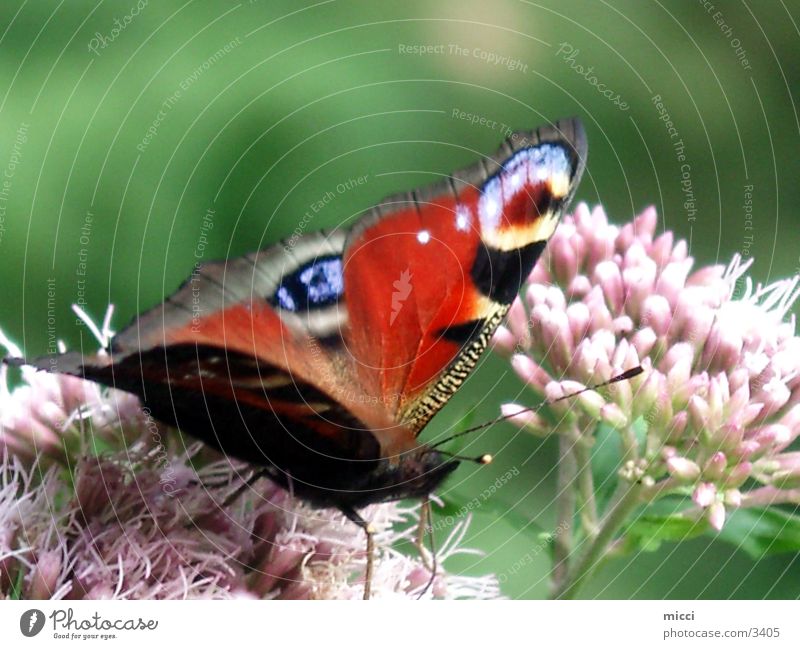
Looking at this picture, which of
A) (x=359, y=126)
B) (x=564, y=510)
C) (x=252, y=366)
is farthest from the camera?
(x=359, y=126)

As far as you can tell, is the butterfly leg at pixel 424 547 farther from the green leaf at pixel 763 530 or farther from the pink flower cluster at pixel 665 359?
the green leaf at pixel 763 530

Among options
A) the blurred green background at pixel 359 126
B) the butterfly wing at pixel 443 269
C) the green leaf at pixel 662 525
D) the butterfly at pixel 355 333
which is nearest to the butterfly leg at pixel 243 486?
the butterfly at pixel 355 333

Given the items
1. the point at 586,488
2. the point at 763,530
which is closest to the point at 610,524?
the point at 586,488

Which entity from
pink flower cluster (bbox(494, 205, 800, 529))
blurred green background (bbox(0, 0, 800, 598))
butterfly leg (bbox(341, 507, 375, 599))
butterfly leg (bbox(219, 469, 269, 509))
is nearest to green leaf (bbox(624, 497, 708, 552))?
pink flower cluster (bbox(494, 205, 800, 529))

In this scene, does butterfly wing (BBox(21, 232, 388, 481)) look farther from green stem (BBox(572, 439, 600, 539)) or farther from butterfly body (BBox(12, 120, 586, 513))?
green stem (BBox(572, 439, 600, 539))

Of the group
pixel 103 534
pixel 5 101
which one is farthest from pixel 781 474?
pixel 5 101

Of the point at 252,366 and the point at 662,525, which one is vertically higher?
the point at 252,366

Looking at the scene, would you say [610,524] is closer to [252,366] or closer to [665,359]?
[665,359]
